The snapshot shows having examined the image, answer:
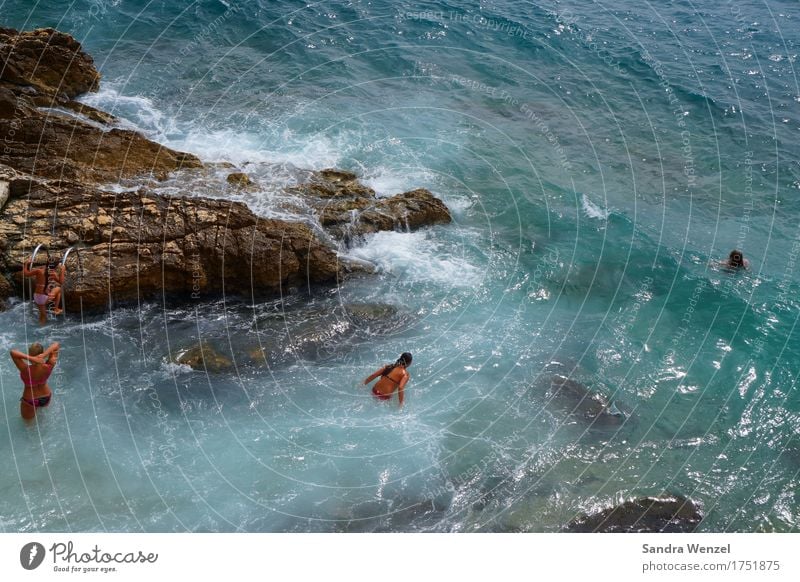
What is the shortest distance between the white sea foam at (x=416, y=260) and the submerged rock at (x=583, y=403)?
4491 millimetres

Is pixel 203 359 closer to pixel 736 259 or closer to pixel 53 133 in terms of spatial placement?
pixel 53 133

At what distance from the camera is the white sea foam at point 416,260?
62.3 feet

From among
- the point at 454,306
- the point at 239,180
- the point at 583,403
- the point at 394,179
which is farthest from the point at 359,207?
the point at 583,403

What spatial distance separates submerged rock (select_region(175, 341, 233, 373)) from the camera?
14.8m

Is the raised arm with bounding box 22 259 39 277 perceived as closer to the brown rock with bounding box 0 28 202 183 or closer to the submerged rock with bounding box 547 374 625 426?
the brown rock with bounding box 0 28 202 183

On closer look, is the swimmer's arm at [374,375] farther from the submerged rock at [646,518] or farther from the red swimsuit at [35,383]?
the red swimsuit at [35,383]

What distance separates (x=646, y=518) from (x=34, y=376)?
1185 centimetres

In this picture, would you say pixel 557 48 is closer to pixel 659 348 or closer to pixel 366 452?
pixel 659 348

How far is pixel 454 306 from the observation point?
60.3ft

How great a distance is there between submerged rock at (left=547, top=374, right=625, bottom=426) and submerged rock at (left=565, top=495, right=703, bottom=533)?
2.23 meters

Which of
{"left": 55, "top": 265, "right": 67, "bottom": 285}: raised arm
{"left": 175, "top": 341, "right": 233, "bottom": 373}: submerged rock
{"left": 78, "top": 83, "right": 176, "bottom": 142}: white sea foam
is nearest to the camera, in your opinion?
{"left": 175, "top": 341, "right": 233, "bottom": 373}: submerged rock

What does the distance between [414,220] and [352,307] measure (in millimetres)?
4644

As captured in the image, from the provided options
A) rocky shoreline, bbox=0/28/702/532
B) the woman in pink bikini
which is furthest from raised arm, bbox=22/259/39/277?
rocky shoreline, bbox=0/28/702/532
